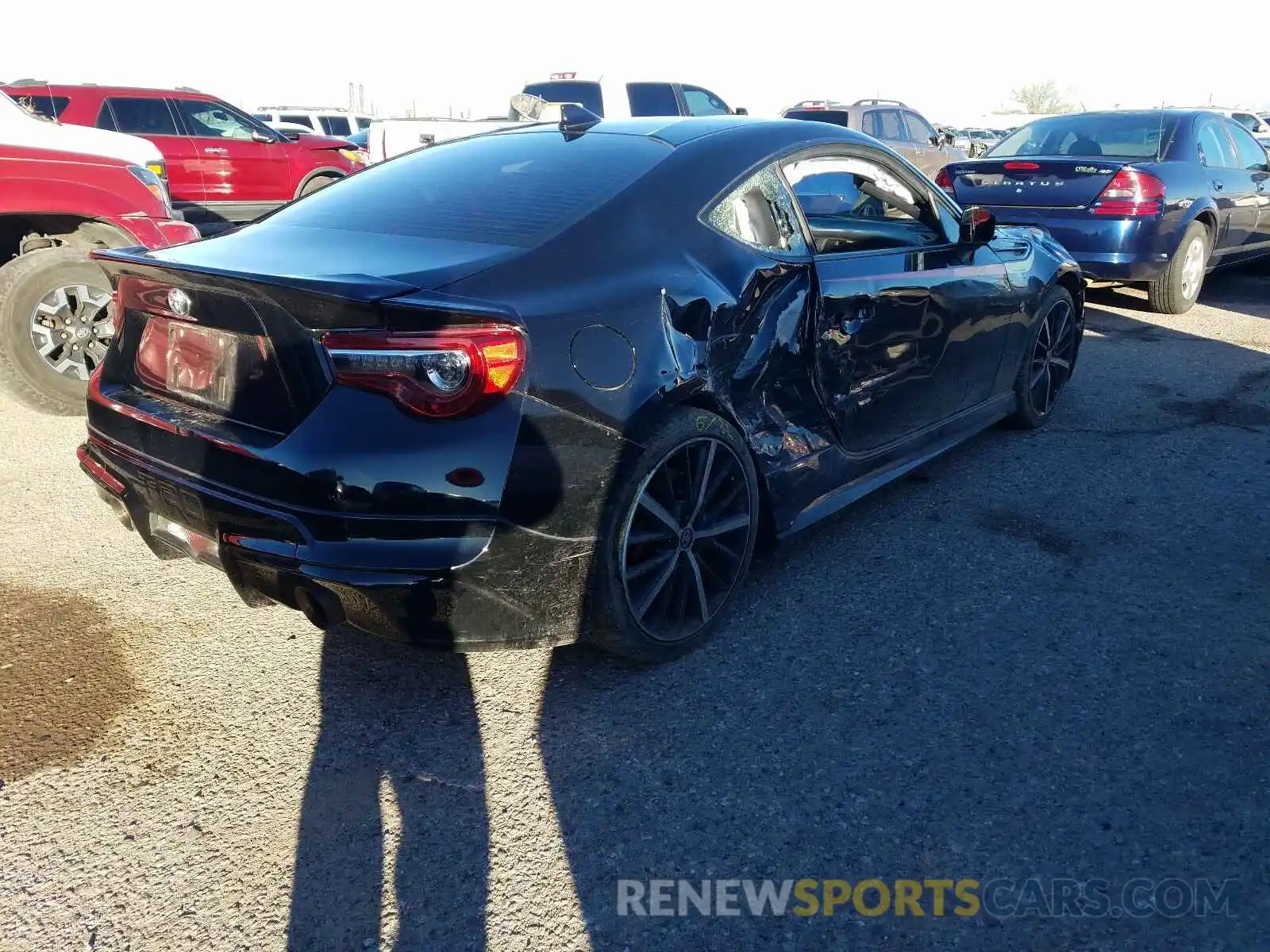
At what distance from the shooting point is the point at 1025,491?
176 inches

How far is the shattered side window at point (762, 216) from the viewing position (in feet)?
10.4

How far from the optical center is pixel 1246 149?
9156 millimetres

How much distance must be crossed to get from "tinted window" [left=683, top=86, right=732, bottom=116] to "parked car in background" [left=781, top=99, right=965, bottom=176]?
154cm

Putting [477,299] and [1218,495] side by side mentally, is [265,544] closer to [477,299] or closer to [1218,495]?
[477,299]

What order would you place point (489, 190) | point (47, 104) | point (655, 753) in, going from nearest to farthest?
point (655, 753), point (489, 190), point (47, 104)

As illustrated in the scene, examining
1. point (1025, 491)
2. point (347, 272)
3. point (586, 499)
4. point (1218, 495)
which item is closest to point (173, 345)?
point (347, 272)

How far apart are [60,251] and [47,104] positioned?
671 cm

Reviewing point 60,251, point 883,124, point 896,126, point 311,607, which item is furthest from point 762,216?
point 896,126

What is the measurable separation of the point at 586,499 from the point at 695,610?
0.68 m

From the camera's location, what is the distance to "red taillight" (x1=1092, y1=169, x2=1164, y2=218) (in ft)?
24.5

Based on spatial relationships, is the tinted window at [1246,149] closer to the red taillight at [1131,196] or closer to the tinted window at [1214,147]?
the tinted window at [1214,147]

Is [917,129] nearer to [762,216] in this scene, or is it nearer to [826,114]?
[826,114]

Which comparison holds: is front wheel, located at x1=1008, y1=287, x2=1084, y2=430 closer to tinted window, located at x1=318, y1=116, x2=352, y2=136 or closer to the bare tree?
tinted window, located at x1=318, y1=116, x2=352, y2=136

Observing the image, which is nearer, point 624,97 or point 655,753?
point 655,753
